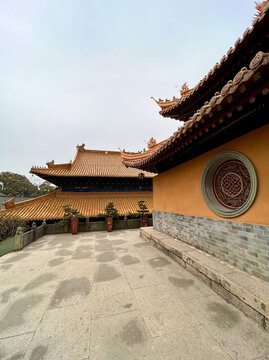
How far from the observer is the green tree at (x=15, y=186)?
29.1 meters

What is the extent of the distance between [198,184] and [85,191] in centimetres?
880

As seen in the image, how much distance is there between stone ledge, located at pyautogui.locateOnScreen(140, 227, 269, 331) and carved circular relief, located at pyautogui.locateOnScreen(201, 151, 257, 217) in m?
1.01

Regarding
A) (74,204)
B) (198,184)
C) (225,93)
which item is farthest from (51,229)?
(225,93)

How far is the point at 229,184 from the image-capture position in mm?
3133

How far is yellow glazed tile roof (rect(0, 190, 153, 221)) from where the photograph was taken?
8191mm

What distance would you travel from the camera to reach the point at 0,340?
171 centimetres

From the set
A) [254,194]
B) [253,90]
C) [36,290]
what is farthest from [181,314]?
[253,90]

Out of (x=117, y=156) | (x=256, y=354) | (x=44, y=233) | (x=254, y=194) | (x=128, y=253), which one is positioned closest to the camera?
(x=256, y=354)

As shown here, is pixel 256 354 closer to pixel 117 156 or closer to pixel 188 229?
pixel 188 229

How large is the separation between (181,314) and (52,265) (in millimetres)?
3333

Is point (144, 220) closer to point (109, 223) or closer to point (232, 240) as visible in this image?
point (109, 223)

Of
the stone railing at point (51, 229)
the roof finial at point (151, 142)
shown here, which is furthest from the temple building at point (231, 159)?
the stone railing at point (51, 229)

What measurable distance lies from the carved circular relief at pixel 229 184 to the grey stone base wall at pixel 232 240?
0.31 meters

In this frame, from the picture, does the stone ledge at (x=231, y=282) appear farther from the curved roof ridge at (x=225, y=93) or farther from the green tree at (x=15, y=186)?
the green tree at (x=15, y=186)
